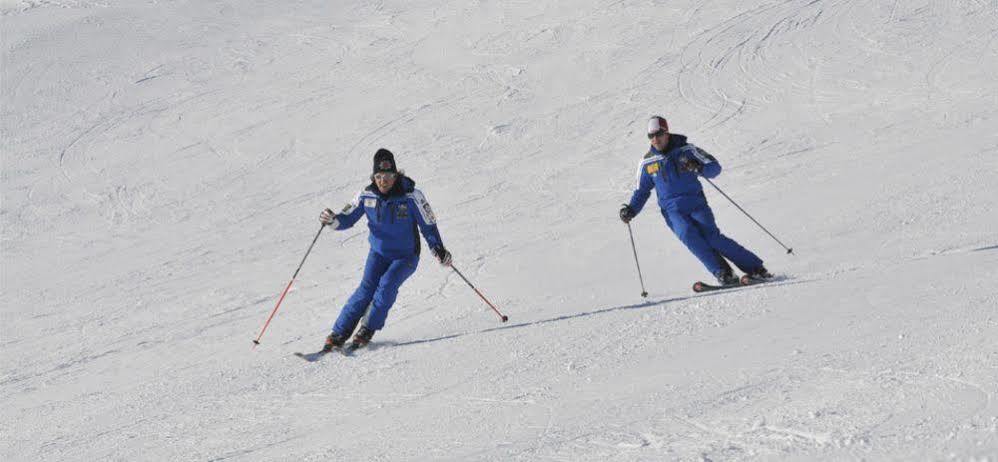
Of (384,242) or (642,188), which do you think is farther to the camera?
(642,188)

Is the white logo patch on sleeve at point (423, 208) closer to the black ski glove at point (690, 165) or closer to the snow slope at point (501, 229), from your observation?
the snow slope at point (501, 229)

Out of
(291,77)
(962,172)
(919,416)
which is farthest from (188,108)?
(919,416)

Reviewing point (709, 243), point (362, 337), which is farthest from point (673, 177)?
point (362, 337)

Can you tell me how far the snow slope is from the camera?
535 cm

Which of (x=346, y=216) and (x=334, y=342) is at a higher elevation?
(x=346, y=216)

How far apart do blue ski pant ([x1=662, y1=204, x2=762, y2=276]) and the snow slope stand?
1.14 feet

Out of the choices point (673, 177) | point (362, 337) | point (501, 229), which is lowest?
point (362, 337)

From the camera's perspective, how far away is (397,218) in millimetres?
7672

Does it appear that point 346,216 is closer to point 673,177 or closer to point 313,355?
point 313,355

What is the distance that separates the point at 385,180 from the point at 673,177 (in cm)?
222

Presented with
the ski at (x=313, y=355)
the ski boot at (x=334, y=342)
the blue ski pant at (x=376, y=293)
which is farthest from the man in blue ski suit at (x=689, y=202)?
the ski at (x=313, y=355)

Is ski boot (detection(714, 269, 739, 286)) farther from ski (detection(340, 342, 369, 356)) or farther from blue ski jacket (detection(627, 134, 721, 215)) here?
Result: ski (detection(340, 342, 369, 356))

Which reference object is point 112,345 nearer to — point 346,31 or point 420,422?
point 420,422

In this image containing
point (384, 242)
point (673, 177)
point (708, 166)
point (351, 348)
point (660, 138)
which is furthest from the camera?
point (673, 177)
